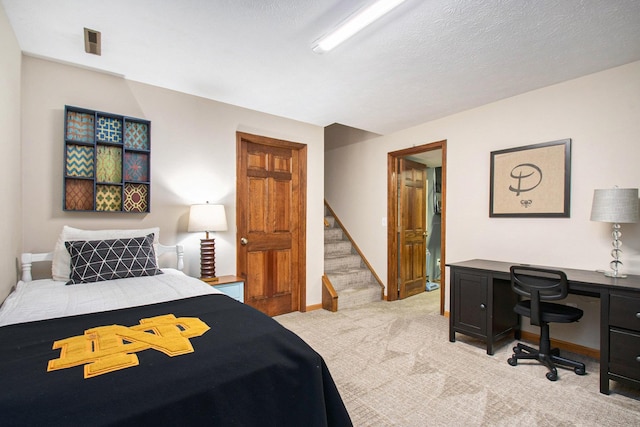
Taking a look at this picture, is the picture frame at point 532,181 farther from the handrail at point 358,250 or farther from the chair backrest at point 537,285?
the handrail at point 358,250

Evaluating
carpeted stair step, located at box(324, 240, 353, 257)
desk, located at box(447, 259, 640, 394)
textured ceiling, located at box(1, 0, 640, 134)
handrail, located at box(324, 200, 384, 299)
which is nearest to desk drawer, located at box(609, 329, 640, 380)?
desk, located at box(447, 259, 640, 394)

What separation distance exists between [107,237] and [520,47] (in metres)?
3.55

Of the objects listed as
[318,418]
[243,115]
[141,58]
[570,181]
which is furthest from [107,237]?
[570,181]

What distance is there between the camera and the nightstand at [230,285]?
9.82 ft

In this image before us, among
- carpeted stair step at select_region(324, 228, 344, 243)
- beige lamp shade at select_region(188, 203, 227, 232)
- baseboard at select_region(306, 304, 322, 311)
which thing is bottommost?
baseboard at select_region(306, 304, 322, 311)

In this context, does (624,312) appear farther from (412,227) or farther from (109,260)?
(109,260)

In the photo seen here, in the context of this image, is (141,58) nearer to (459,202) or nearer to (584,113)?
(459,202)

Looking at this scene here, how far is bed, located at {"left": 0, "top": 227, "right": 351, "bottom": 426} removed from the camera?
2.96ft

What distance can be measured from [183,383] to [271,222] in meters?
3.00

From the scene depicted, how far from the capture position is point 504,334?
302 cm

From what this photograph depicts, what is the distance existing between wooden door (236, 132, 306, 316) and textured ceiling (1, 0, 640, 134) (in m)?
0.85

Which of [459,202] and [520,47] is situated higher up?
[520,47]

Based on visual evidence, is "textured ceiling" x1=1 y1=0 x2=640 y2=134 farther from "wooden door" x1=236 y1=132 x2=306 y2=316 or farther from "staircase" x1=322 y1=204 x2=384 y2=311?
"staircase" x1=322 y1=204 x2=384 y2=311

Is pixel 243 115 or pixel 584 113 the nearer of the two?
pixel 584 113
